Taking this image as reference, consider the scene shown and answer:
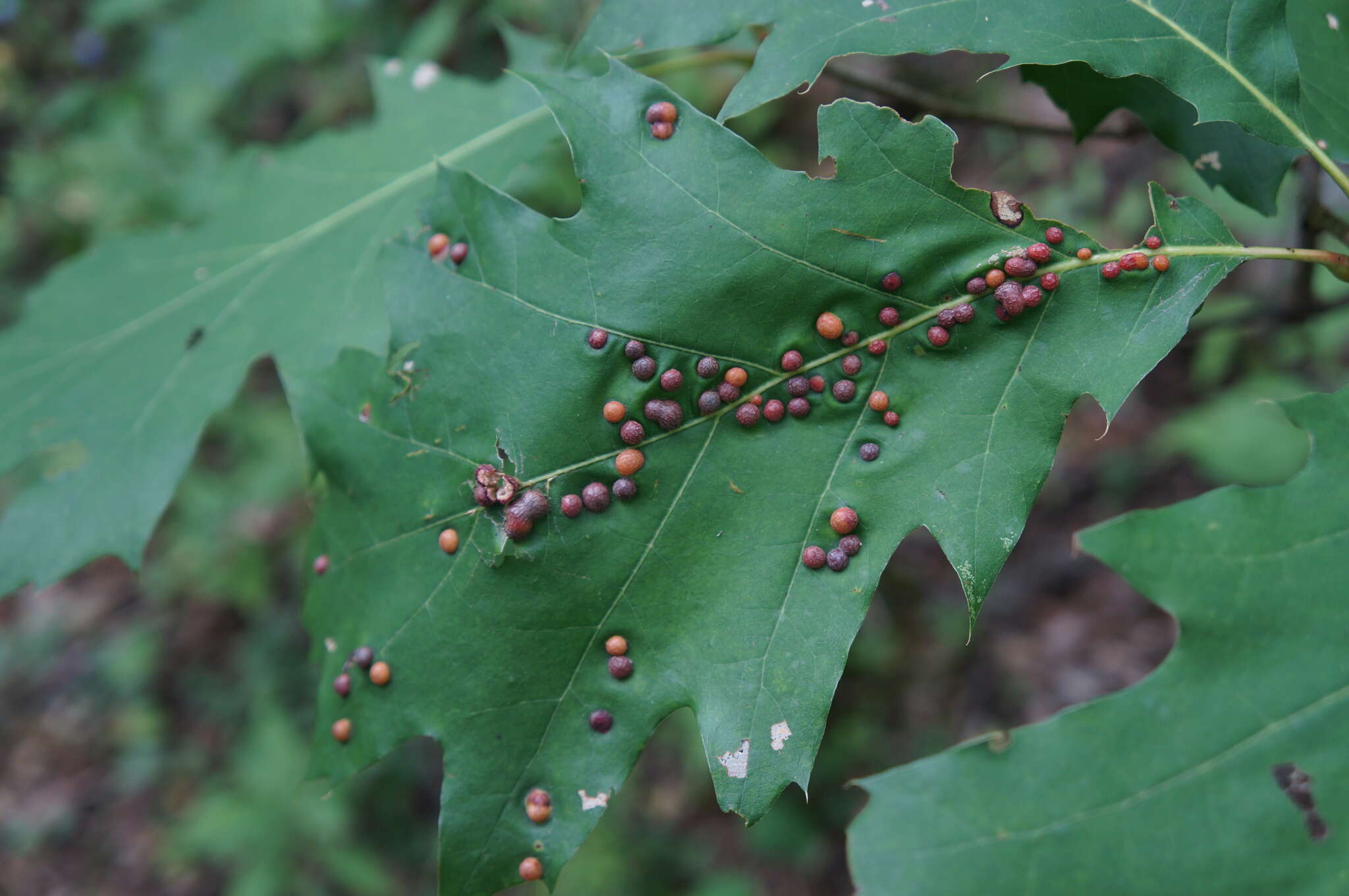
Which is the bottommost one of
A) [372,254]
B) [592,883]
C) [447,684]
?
[592,883]

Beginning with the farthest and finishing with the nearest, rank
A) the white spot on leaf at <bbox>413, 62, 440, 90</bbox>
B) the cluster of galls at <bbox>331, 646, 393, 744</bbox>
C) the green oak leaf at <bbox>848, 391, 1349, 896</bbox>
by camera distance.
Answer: the white spot on leaf at <bbox>413, 62, 440, 90</bbox> < the cluster of galls at <bbox>331, 646, 393, 744</bbox> < the green oak leaf at <bbox>848, 391, 1349, 896</bbox>

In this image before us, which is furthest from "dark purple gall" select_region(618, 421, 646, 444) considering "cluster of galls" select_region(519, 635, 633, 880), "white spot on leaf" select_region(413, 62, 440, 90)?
"white spot on leaf" select_region(413, 62, 440, 90)

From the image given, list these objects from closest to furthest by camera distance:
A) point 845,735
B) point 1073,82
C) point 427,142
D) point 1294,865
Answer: point 1294,865
point 1073,82
point 427,142
point 845,735

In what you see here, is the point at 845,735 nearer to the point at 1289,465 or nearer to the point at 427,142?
the point at 1289,465

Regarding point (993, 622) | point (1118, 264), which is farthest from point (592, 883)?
point (1118, 264)

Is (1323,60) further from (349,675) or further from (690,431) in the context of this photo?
(349,675)

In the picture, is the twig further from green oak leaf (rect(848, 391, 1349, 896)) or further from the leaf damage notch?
the leaf damage notch
